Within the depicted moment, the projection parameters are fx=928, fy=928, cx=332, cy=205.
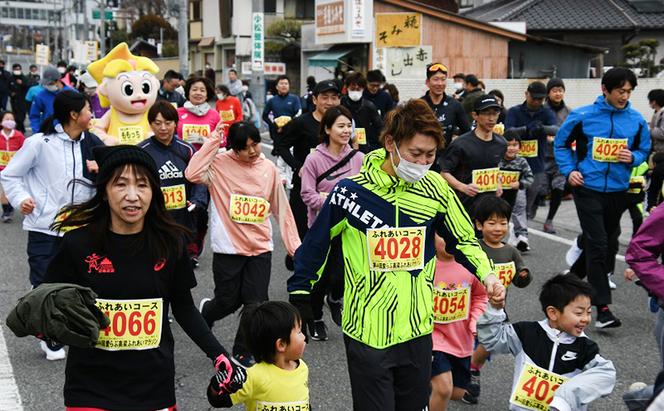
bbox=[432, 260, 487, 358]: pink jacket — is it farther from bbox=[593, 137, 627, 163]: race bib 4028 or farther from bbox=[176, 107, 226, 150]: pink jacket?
bbox=[176, 107, 226, 150]: pink jacket

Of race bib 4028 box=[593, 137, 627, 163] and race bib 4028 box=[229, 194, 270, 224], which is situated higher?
race bib 4028 box=[593, 137, 627, 163]

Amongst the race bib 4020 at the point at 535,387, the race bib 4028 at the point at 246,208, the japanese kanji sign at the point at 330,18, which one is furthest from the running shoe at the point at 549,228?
the japanese kanji sign at the point at 330,18

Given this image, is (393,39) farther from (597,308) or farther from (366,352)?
(366,352)

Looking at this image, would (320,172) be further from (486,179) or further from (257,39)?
(257,39)

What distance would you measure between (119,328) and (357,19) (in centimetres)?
2989

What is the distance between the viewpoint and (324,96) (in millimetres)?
8180

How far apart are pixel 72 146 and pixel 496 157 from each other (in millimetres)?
3474

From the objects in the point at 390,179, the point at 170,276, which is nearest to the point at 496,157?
the point at 390,179

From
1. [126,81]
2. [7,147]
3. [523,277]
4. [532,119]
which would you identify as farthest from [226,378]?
[7,147]

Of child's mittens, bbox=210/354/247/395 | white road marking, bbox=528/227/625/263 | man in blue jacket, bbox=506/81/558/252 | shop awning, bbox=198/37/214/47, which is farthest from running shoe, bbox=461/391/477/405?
shop awning, bbox=198/37/214/47

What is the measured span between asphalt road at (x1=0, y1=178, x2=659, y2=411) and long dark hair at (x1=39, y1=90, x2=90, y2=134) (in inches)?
67.4

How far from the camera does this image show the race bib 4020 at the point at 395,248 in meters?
4.01

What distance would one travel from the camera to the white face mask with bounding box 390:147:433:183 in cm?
396

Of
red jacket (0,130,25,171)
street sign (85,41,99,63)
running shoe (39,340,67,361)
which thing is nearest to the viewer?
running shoe (39,340,67,361)
